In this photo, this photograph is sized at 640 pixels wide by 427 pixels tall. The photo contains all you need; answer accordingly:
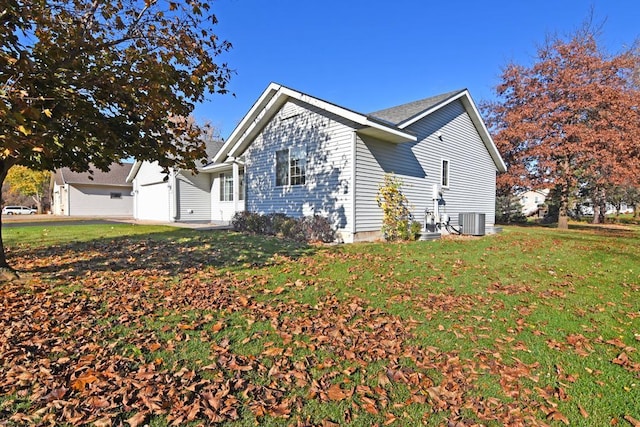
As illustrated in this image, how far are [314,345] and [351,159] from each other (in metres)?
7.76

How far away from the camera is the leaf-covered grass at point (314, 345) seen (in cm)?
258

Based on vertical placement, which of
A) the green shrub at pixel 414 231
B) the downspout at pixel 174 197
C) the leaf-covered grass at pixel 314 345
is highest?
the downspout at pixel 174 197

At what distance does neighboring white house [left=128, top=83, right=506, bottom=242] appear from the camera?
1088 cm

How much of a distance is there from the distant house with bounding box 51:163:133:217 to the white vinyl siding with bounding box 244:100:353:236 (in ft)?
74.9

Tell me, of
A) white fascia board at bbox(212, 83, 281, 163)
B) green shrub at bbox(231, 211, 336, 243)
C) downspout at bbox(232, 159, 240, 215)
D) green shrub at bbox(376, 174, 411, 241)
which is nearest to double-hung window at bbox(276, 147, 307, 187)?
green shrub at bbox(231, 211, 336, 243)

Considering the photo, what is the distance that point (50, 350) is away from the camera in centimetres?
326

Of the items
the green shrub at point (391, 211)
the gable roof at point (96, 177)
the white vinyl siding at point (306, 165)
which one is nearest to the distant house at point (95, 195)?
the gable roof at point (96, 177)

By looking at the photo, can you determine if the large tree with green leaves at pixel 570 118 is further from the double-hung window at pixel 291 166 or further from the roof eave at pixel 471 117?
the double-hung window at pixel 291 166

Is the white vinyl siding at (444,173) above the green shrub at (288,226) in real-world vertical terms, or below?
above

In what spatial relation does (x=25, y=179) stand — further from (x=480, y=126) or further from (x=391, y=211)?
(x=480, y=126)

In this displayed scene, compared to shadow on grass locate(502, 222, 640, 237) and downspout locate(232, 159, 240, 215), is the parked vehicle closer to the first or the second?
downspout locate(232, 159, 240, 215)

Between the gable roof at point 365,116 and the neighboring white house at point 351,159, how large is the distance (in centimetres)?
4

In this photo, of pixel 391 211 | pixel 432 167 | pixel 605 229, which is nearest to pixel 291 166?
pixel 391 211

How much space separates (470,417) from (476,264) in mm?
5567
